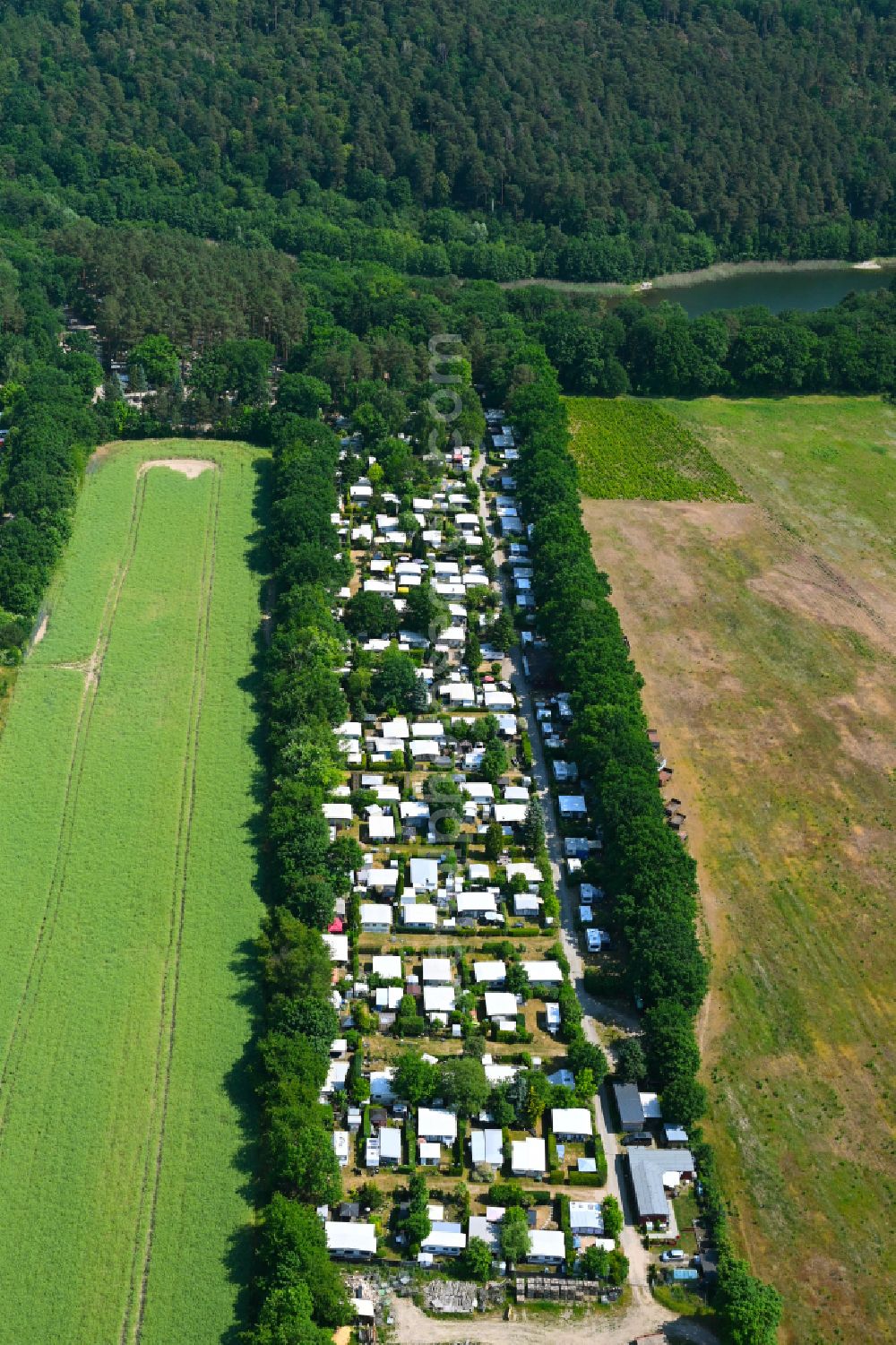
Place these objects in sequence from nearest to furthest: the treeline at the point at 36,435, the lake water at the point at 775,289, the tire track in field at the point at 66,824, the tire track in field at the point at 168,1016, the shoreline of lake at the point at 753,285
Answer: the tire track in field at the point at 168,1016, the tire track in field at the point at 66,824, the treeline at the point at 36,435, the shoreline of lake at the point at 753,285, the lake water at the point at 775,289

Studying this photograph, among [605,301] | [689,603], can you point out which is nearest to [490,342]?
[605,301]

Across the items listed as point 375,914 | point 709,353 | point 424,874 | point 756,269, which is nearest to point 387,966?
point 375,914

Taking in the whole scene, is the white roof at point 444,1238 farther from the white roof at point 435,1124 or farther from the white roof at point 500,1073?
the white roof at point 500,1073

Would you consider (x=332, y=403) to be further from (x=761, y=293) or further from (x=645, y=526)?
(x=761, y=293)

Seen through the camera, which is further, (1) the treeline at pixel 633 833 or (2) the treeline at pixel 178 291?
(2) the treeline at pixel 178 291

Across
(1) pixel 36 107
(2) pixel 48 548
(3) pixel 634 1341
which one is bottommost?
(3) pixel 634 1341

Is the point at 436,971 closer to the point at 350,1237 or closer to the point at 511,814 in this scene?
the point at 511,814

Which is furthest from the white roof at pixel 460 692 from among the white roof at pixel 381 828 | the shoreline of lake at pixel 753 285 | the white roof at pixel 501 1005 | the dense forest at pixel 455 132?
the dense forest at pixel 455 132

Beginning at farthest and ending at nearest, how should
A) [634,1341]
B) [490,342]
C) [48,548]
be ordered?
1. [490,342]
2. [48,548]
3. [634,1341]
